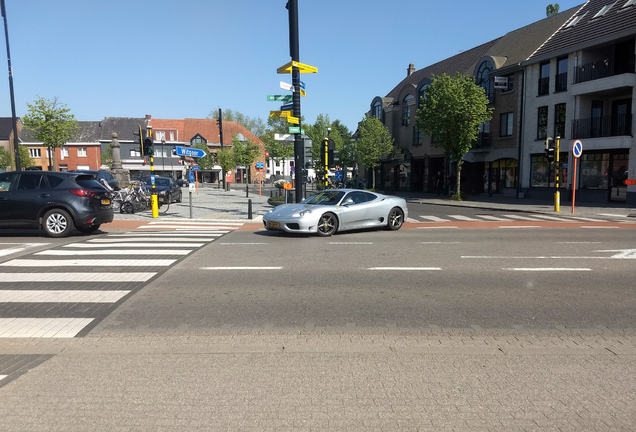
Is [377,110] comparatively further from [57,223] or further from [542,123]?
[57,223]

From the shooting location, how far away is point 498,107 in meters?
32.5

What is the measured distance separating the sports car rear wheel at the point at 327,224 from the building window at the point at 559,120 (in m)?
21.4

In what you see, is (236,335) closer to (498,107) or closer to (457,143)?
(457,143)

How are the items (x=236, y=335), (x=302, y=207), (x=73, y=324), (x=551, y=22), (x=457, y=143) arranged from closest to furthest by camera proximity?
(x=236, y=335) → (x=73, y=324) → (x=302, y=207) → (x=457, y=143) → (x=551, y=22)

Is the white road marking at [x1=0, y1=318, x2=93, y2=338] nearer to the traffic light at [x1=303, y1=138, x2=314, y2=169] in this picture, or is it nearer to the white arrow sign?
the white arrow sign

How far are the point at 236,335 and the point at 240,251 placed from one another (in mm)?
5199

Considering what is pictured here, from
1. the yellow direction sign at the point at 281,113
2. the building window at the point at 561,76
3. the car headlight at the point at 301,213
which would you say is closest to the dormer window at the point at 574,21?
the building window at the point at 561,76

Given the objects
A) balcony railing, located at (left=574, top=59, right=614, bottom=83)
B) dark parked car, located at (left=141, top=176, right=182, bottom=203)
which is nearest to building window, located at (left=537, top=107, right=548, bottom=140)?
balcony railing, located at (left=574, top=59, right=614, bottom=83)

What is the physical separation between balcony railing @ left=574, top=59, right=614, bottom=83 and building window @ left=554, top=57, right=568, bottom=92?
1.05m

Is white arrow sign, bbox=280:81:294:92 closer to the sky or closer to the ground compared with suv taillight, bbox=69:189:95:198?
closer to the sky

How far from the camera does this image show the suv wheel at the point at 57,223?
457 inches

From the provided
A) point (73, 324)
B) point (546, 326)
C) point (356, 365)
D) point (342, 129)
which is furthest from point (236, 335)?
point (342, 129)

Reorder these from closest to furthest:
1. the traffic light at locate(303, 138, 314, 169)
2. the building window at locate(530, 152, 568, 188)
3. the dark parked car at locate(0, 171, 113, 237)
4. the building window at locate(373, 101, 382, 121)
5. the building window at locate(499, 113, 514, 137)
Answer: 1. the dark parked car at locate(0, 171, 113, 237)
2. the traffic light at locate(303, 138, 314, 169)
3. the building window at locate(530, 152, 568, 188)
4. the building window at locate(499, 113, 514, 137)
5. the building window at locate(373, 101, 382, 121)

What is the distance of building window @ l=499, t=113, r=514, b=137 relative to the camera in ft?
104
